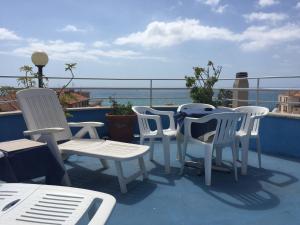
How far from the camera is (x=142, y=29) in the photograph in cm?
682

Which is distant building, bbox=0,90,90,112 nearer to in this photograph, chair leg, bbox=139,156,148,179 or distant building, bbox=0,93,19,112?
distant building, bbox=0,93,19,112

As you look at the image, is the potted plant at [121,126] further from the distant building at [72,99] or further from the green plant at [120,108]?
the distant building at [72,99]

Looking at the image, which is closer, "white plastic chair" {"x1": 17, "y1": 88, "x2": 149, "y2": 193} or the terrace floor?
the terrace floor

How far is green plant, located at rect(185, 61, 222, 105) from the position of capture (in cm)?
588

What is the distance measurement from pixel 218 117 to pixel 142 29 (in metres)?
3.99

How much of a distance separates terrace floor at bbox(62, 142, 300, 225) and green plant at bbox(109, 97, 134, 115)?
5.07ft

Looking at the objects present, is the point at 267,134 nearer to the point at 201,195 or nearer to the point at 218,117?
the point at 218,117

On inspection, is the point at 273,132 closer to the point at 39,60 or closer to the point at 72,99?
the point at 72,99

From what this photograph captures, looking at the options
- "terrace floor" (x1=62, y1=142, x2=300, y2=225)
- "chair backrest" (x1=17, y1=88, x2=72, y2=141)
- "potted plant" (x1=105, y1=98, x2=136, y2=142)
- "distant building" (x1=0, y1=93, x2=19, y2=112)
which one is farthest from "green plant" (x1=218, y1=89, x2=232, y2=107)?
"distant building" (x1=0, y1=93, x2=19, y2=112)

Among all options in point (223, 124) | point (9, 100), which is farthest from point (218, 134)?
point (9, 100)

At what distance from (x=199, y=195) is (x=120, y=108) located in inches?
116

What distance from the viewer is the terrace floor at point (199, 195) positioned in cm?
263

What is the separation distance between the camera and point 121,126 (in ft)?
18.2

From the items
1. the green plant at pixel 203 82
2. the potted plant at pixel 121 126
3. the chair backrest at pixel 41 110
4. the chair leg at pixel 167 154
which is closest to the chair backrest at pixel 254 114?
the chair leg at pixel 167 154
